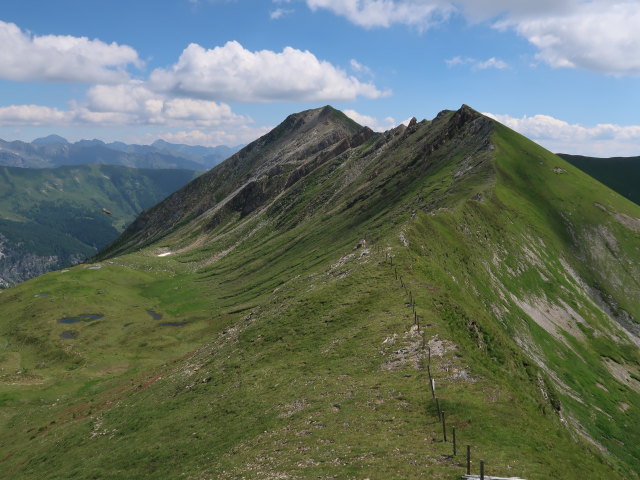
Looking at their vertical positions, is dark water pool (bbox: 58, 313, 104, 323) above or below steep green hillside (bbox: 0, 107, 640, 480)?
below

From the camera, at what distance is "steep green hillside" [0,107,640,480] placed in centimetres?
3228

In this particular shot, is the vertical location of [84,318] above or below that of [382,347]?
below

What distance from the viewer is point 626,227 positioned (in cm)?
11800

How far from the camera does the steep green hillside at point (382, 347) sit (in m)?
32.3

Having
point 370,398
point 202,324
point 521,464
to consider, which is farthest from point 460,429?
point 202,324

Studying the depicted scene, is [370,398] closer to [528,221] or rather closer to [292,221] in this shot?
[528,221]

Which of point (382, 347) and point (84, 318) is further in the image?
point (84, 318)

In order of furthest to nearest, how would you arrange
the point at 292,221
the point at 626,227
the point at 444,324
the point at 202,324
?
the point at 292,221 → the point at 626,227 → the point at 202,324 → the point at 444,324

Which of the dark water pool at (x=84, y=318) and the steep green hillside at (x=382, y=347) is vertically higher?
the steep green hillside at (x=382, y=347)

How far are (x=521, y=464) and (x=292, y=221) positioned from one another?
509ft

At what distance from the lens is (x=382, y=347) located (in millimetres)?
44375

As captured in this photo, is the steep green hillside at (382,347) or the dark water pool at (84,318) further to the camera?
the dark water pool at (84,318)

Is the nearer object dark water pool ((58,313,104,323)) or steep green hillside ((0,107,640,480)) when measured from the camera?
steep green hillside ((0,107,640,480))

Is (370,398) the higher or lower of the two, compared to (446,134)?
lower
